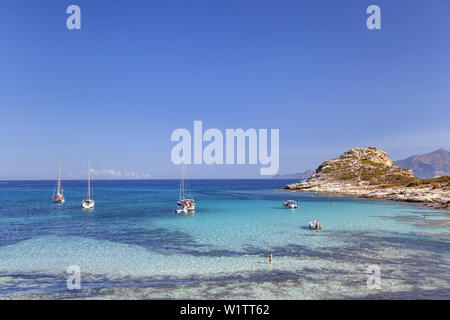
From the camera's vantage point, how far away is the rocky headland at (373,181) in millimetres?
89500

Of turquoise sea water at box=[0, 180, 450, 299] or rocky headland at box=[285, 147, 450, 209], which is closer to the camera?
turquoise sea water at box=[0, 180, 450, 299]

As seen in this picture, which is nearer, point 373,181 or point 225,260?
point 225,260

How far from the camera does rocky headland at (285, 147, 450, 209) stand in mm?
89500

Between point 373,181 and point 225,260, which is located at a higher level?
point 373,181

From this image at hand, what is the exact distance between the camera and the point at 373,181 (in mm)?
136375

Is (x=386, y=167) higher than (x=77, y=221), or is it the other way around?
(x=386, y=167)

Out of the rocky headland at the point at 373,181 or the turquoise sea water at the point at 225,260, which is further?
the rocky headland at the point at 373,181

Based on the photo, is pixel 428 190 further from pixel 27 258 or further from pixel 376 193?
pixel 27 258

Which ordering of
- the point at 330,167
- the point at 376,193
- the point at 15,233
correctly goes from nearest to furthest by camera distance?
the point at 15,233 < the point at 376,193 < the point at 330,167

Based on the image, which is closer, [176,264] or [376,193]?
[176,264]
